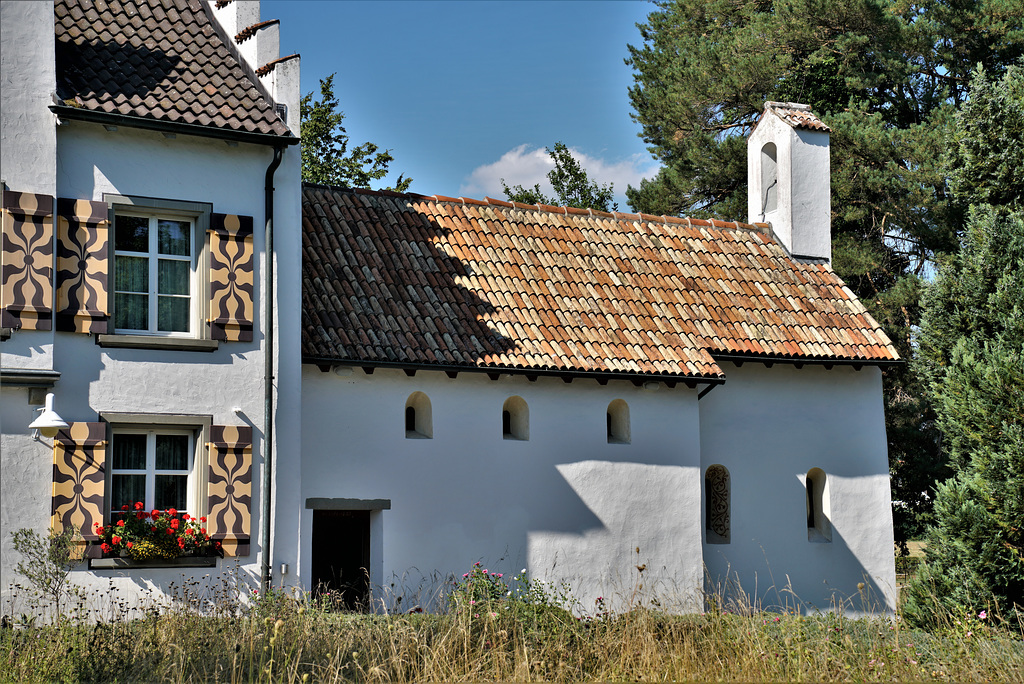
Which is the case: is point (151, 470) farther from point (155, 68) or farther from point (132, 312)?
point (155, 68)

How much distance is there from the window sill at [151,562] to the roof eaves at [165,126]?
17.7ft

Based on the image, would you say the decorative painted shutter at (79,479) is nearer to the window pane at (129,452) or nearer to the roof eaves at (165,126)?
the window pane at (129,452)

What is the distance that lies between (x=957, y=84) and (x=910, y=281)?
21.8 ft

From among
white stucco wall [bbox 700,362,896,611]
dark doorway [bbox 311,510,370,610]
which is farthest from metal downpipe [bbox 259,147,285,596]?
white stucco wall [bbox 700,362,896,611]

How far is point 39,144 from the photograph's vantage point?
13.2 meters

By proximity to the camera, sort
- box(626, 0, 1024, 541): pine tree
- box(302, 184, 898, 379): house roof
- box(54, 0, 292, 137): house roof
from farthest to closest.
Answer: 1. box(626, 0, 1024, 541): pine tree
2. box(302, 184, 898, 379): house roof
3. box(54, 0, 292, 137): house roof

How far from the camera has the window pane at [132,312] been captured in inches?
537

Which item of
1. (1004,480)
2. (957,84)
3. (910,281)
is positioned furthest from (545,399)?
(957,84)

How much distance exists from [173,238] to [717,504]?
33.5 feet

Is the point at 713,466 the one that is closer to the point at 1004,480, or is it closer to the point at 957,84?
the point at 1004,480

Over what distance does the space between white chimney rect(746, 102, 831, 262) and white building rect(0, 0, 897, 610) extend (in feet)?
0.21

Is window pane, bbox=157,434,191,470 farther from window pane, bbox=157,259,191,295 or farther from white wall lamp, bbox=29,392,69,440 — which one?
window pane, bbox=157,259,191,295

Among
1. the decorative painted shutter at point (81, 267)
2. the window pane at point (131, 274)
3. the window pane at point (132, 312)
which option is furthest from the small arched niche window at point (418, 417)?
the decorative painted shutter at point (81, 267)

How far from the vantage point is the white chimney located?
Result: 21891 millimetres
